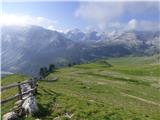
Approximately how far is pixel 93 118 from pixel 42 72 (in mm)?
152710

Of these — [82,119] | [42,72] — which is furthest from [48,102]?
[42,72]

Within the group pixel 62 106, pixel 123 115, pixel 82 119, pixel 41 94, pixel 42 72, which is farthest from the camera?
pixel 42 72

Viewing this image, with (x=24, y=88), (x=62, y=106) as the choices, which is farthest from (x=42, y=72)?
(x=62, y=106)

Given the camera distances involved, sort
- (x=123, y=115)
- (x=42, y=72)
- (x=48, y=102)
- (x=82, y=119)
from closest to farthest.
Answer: (x=82, y=119) < (x=123, y=115) < (x=48, y=102) < (x=42, y=72)

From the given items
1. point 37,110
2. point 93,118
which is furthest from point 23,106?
point 93,118

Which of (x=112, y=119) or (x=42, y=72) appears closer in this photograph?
(x=112, y=119)

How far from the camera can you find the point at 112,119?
90.7 feet

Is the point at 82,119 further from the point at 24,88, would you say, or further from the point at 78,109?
the point at 24,88

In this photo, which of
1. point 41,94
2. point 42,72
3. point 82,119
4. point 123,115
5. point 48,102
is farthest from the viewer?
point 42,72

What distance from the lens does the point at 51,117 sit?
1126 inches

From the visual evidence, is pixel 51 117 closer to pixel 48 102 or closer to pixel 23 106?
pixel 23 106

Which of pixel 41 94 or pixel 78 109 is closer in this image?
pixel 78 109

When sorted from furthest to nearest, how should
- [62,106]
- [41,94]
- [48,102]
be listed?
1. [41,94]
2. [48,102]
3. [62,106]

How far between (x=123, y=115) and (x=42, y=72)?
152 m
